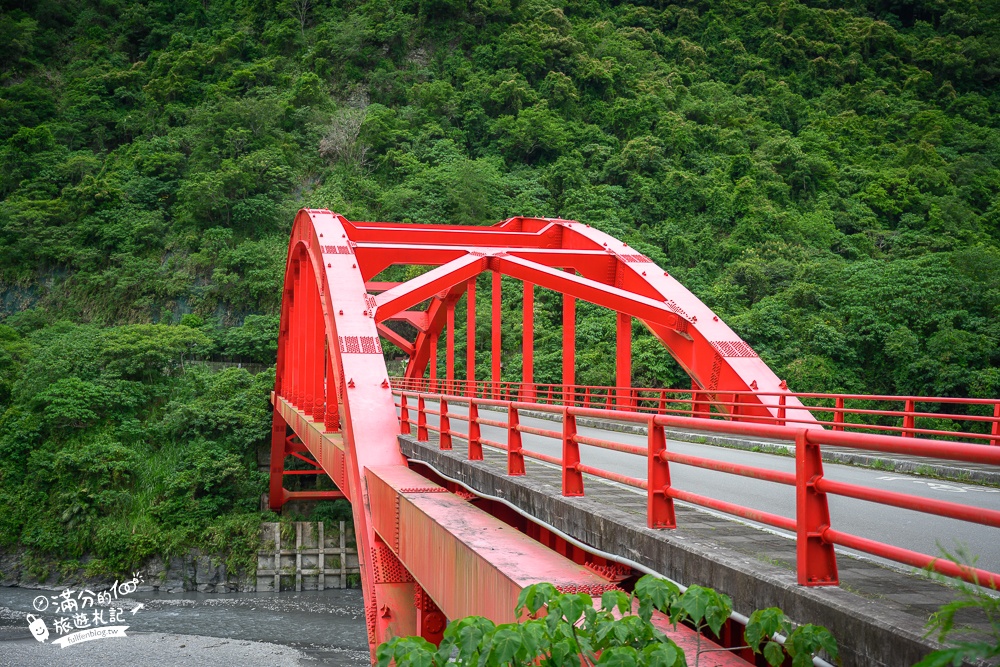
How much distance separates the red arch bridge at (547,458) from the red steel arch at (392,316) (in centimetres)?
4

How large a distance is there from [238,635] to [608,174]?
109 ft

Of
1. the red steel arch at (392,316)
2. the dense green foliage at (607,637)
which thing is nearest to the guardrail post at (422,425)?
the red steel arch at (392,316)

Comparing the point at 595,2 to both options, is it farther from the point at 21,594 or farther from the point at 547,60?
the point at 21,594

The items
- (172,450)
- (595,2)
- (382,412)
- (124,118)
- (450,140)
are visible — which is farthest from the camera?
(595,2)

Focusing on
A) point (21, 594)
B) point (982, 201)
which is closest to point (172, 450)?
point (21, 594)

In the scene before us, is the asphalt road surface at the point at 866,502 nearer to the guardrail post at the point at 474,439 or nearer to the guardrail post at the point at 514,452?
the guardrail post at the point at 514,452

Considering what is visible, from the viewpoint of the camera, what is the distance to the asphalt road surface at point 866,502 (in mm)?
5125

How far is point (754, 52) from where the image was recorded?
60.1 meters

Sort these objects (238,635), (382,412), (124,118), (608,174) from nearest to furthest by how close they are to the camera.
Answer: (382,412)
(238,635)
(608,174)
(124,118)

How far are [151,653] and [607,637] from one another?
22687mm

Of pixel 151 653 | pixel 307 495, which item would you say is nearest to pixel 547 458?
pixel 151 653

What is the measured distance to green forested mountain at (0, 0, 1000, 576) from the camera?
3391 centimetres

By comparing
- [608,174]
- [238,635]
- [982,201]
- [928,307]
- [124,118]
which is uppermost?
[124,118]

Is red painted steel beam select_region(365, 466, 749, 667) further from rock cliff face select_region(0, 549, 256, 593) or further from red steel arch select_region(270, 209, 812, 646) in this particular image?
rock cliff face select_region(0, 549, 256, 593)
